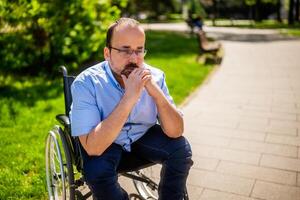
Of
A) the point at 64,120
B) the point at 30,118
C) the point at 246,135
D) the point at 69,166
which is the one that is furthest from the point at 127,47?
the point at 30,118

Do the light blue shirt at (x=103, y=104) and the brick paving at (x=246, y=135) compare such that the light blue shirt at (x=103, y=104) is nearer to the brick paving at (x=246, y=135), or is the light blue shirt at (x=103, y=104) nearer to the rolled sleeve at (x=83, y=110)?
the rolled sleeve at (x=83, y=110)

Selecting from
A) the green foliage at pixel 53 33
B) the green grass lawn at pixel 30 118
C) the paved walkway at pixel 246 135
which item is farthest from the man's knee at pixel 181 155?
the green foliage at pixel 53 33

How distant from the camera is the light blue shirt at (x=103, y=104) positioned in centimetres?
260

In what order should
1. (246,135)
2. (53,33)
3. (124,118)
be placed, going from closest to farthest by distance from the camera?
1. (124,118)
2. (246,135)
3. (53,33)

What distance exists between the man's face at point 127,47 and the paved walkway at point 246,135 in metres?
1.62

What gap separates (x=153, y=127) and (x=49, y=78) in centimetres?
626

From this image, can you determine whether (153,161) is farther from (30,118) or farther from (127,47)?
(30,118)

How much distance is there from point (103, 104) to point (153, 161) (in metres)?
0.60

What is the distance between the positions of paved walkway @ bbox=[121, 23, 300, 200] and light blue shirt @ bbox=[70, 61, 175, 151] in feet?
3.78

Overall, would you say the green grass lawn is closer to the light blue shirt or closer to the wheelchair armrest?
the wheelchair armrest

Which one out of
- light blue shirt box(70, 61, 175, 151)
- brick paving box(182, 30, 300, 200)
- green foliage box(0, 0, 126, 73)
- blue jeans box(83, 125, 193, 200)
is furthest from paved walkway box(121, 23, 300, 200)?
green foliage box(0, 0, 126, 73)

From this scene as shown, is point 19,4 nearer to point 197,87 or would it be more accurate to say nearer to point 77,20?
point 77,20

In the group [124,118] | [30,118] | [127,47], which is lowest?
[30,118]

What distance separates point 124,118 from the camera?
2.56m
